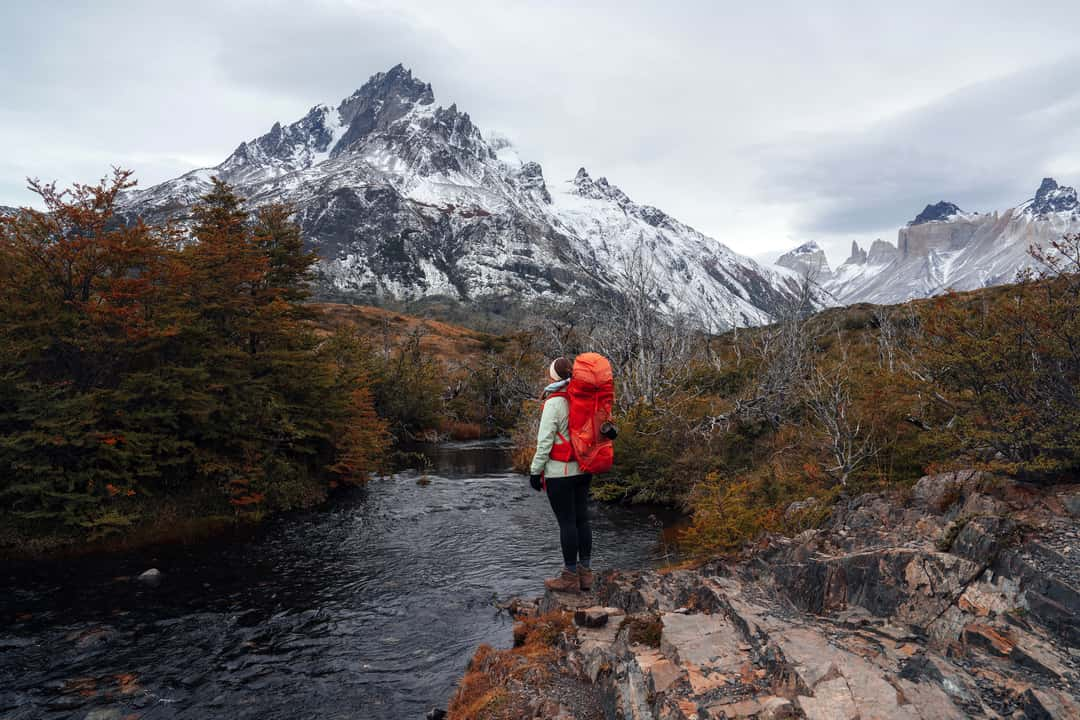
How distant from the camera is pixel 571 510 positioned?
793cm

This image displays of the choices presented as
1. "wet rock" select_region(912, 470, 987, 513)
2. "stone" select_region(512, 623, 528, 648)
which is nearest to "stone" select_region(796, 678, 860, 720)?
"wet rock" select_region(912, 470, 987, 513)

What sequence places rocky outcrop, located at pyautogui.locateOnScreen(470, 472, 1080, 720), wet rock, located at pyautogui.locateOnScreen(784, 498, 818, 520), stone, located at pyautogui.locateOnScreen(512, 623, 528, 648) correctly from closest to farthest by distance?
rocky outcrop, located at pyautogui.locateOnScreen(470, 472, 1080, 720), stone, located at pyautogui.locateOnScreen(512, 623, 528, 648), wet rock, located at pyautogui.locateOnScreen(784, 498, 818, 520)

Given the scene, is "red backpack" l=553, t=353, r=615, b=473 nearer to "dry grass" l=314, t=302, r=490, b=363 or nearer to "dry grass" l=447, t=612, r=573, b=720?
"dry grass" l=447, t=612, r=573, b=720

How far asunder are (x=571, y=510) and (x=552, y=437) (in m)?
1.13

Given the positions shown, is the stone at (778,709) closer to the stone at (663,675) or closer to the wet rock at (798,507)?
the stone at (663,675)

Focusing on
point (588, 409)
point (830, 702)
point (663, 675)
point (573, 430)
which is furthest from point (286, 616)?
point (830, 702)

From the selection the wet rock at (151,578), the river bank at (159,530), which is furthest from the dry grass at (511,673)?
the river bank at (159,530)

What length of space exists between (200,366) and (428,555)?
816cm

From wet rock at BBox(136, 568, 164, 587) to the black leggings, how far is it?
30.0 feet

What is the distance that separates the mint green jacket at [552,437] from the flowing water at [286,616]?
129 inches

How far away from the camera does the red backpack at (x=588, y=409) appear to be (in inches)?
295

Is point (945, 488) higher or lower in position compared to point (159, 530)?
higher

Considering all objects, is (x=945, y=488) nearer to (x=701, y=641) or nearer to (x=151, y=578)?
(x=701, y=641)

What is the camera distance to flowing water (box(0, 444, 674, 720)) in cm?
776
